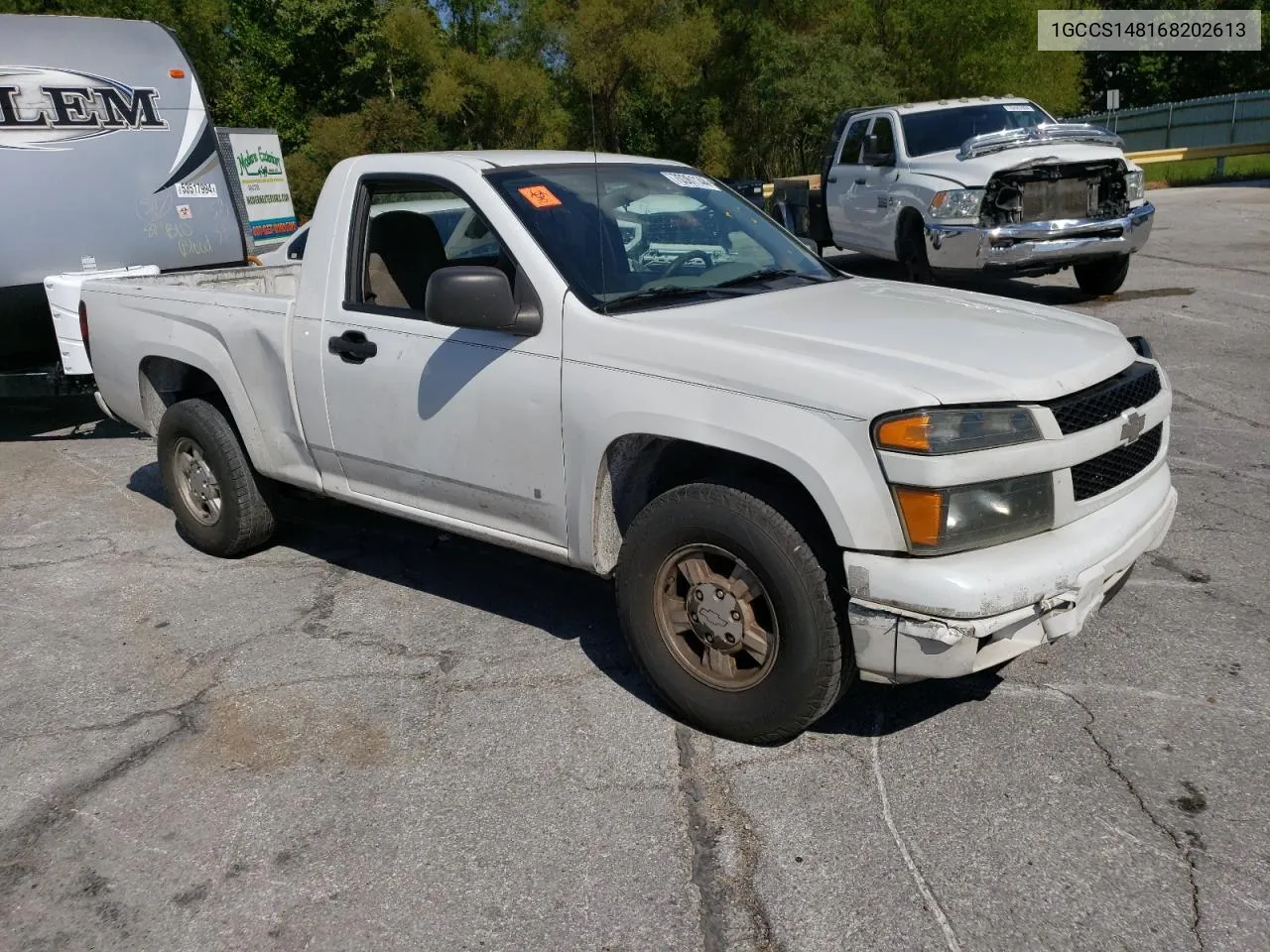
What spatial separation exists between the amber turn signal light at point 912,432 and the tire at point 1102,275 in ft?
28.8

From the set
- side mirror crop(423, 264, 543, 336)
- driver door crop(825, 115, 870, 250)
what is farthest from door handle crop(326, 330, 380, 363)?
driver door crop(825, 115, 870, 250)

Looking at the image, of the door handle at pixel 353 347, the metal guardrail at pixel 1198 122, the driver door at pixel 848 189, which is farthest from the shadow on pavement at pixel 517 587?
the metal guardrail at pixel 1198 122

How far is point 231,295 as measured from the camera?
5.18 metres

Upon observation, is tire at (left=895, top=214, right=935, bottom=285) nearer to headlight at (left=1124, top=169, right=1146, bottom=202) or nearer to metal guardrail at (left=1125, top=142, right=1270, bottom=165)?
headlight at (left=1124, top=169, right=1146, bottom=202)

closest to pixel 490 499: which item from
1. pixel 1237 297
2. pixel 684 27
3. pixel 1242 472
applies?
pixel 1242 472

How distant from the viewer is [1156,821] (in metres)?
3.15

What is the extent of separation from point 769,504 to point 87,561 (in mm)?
3983

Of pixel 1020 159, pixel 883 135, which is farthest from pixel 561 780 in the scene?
pixel 883 135

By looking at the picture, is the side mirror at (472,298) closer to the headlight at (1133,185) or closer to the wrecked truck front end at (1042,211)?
the wrecked truck front end at (1042,211)

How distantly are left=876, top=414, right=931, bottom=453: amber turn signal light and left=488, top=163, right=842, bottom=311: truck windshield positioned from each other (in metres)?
1.14

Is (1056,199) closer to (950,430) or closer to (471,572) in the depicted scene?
(471,572)

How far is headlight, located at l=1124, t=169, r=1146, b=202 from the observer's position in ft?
34.4

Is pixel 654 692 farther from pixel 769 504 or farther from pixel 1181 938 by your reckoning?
pixel 1181 938

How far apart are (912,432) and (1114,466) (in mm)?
856
